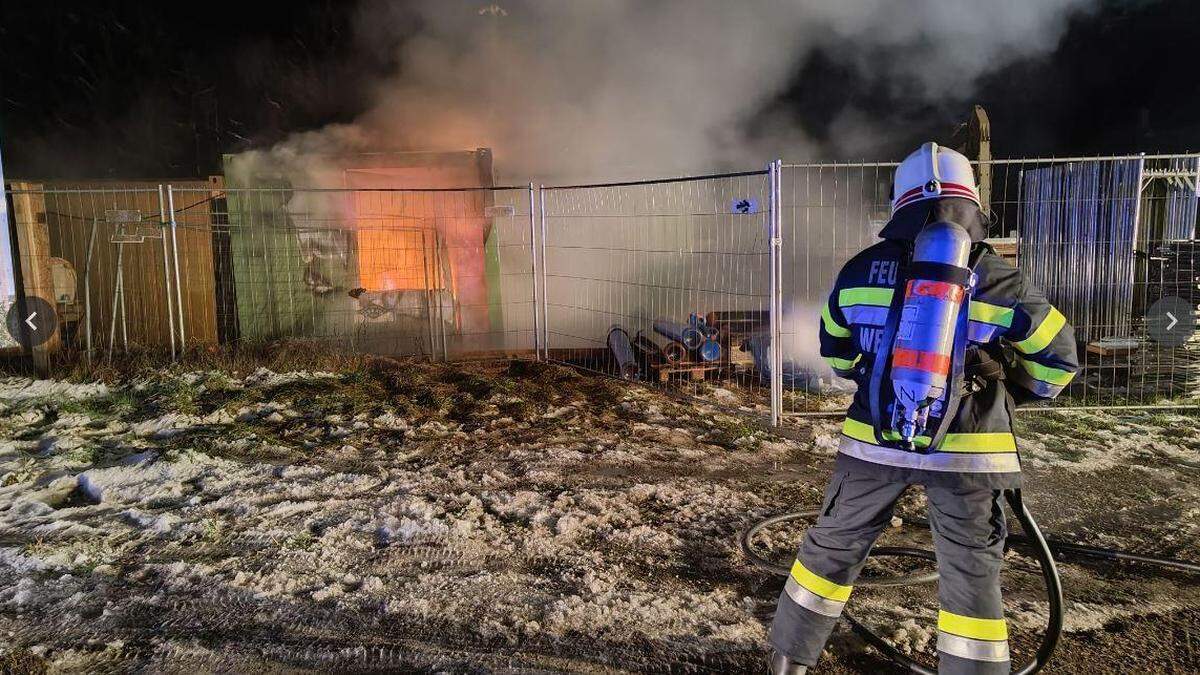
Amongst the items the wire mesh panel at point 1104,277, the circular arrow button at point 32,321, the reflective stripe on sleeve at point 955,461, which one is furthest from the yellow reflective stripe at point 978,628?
the circular arrow button at point 32,321

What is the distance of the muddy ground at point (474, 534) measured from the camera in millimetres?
2826

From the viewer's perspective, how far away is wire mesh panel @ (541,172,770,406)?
7.28 metres

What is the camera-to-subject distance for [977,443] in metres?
2.21

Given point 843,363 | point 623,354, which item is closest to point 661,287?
point 623,354

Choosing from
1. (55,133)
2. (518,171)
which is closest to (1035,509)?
(518,171)

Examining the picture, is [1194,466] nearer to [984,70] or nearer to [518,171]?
[518,171]

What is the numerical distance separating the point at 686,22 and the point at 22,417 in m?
13.2

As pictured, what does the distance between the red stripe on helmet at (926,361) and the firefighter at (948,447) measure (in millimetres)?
74

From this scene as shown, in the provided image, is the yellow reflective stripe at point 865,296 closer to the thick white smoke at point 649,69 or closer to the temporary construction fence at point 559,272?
the temporary construction fence at point 559,272

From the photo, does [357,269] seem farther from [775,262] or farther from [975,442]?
[975,442]

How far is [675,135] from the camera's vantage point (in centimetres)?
1454

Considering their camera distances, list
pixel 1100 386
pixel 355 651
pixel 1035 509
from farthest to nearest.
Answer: pixel 1100 386 < pixel 1035 509 < pixel 355 651

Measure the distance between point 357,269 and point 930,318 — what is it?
28.1ft

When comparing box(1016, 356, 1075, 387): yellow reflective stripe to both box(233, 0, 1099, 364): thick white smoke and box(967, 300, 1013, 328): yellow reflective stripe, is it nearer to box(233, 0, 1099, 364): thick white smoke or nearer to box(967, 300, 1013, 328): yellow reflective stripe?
box(967, 300, 1013, 328): yellow reflective stripe
